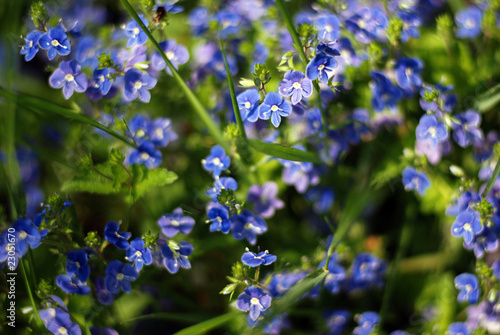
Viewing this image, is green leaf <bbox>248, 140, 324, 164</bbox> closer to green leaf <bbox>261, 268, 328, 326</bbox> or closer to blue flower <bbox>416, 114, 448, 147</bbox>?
green leaf <bbox>261, 268, 328, 326</bbox>

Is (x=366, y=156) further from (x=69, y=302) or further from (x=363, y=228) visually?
(x=69, y=302)

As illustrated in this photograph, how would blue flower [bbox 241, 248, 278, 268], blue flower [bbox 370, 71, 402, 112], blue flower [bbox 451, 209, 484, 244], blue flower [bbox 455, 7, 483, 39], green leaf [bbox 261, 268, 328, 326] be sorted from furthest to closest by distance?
blue flower [bbox 455, 7, 483, 39]
blue flower [bbox 370, 71, 402, 112]
blue flower [bbox 451, 209, 484, 244]
blue flower [bbox 241, 248, 278, 268]
green leaf [bbox 261, 268, 328, 326]

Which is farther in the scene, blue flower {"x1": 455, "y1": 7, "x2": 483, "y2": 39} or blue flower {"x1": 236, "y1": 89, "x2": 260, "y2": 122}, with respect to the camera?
blue flower {"x1": 455, "y1": 7, "x2": 483, "y2": 39}

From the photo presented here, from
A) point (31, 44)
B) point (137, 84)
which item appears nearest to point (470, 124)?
point (137, 84)

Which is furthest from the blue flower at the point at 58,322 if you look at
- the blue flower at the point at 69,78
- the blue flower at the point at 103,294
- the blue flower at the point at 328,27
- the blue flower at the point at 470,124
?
the blue flower at the point at 470,124

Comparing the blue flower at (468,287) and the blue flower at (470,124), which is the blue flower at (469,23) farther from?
the blue flower at (468,287)

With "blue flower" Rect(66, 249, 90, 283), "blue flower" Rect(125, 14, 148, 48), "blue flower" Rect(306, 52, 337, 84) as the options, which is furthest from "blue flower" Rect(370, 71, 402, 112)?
"blue flower" Rect(66, 249, 90, 283)
